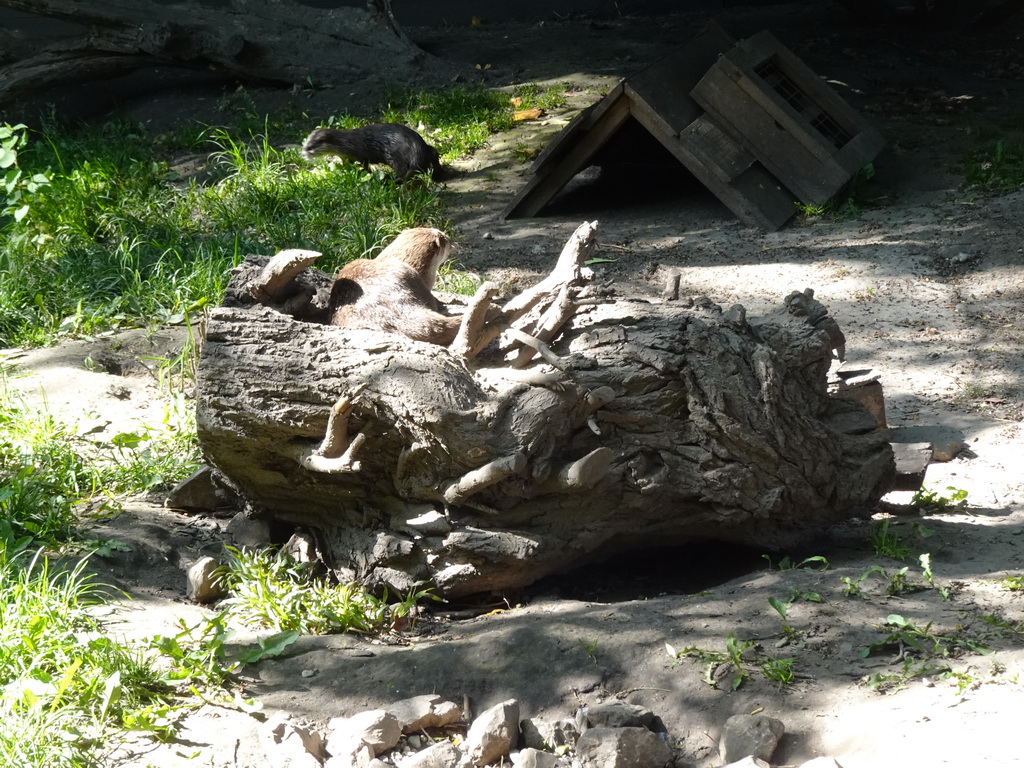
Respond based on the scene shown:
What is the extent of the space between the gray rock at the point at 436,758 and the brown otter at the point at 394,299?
5.47ft

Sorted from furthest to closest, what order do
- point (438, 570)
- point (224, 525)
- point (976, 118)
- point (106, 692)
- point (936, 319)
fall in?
point (976, 118) < point (936, 319) < point (224, 525) < point (438, 570) < point (106, 692)

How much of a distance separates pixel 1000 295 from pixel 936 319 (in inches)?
22.6

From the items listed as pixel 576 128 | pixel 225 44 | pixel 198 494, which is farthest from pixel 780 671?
pixel 225 44

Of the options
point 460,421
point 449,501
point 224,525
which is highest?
point 460,421

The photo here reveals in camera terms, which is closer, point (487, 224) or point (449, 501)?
point (449, 501)

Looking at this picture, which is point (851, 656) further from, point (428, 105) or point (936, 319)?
point (428, 105)

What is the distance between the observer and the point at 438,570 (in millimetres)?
3834

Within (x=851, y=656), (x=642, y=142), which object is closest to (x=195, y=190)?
(x=642, y=142)

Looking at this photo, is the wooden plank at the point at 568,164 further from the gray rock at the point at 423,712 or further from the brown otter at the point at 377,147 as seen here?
the gray rock at the point at 423,712

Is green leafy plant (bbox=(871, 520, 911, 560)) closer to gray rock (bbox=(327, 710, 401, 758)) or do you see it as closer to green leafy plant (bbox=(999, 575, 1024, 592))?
green leafy plant (bbox=(999, 575, 1024, 592))

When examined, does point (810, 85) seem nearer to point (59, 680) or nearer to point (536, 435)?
point (536, 435)

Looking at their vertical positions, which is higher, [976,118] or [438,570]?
[976,118]

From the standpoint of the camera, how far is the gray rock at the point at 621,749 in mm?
2730

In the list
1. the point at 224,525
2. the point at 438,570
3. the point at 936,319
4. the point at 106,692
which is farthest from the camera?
the point at 936,319
